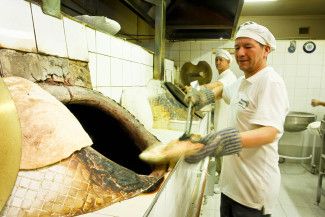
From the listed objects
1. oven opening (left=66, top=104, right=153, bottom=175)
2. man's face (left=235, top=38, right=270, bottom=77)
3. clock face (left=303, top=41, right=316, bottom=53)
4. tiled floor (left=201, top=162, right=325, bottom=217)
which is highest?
clock face (left=303, top=41, right=316, bottom=53)

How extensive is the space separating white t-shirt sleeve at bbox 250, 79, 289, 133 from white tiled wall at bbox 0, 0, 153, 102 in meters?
1.23

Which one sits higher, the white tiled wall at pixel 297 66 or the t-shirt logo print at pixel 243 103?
the white tiled wall at pixel 297 66

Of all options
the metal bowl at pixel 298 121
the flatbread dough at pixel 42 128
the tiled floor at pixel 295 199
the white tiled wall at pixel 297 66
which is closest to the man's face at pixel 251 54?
the flatbread dough at pixel 42 128

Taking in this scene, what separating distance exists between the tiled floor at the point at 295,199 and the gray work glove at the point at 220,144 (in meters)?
2.43

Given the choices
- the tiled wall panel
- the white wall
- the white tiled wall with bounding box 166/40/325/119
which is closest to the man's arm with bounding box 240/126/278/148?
the tiled wall panel

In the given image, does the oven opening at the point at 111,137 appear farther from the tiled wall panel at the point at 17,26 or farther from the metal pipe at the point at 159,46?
the metal pipe at the point at 159,46

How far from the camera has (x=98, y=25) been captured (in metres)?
2.20

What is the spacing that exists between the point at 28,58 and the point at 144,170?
0.97m

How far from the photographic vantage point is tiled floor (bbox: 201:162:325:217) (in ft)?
12.8

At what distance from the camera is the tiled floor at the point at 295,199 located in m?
3.91

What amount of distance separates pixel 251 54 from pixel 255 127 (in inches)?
20.9

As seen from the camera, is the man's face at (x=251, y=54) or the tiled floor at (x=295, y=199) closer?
the man's face at (x=251, y=54)

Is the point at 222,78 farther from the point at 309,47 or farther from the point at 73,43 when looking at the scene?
the point at 73,43

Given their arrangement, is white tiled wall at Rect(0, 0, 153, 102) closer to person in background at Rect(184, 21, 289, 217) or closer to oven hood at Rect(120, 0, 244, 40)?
person in background at Rect(184, 21, 289, 217)
